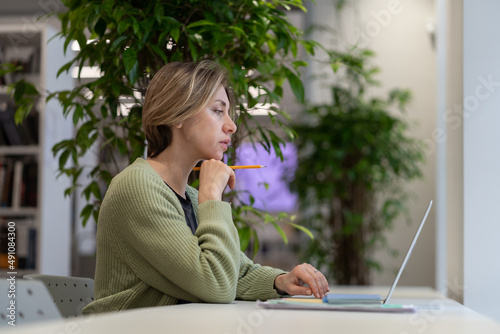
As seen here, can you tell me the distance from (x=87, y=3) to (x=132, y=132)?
0.43 m

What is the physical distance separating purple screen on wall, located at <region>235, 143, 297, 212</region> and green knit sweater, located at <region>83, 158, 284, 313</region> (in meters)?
0.61

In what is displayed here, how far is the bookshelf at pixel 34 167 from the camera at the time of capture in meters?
4.12

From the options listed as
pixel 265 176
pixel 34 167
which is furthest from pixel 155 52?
pixel 265 176

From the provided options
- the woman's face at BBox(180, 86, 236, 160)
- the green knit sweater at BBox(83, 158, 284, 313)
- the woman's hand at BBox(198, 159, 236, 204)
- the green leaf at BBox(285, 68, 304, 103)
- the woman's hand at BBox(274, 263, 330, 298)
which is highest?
the green leaf at BBox(285, 68, 304, 103)

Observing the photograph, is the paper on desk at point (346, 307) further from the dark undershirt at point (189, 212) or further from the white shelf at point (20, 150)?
the white shelf at point (20, 150)

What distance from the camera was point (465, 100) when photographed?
1.92 m

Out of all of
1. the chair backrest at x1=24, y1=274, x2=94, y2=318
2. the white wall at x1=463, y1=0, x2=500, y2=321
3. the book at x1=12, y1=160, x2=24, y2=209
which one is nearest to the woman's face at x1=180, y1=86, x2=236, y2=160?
the chair backrest at x1=24, y1=274, x2=94, y2=318

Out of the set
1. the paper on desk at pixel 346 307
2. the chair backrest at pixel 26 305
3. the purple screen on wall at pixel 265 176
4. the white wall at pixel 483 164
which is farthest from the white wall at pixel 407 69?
the chair backrest at pixel 26 305

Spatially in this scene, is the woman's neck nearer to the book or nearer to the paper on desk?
the paper on desk

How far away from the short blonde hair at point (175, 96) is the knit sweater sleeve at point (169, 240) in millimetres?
191

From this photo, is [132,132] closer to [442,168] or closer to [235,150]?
[235,150]

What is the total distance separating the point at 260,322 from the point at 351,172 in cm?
353

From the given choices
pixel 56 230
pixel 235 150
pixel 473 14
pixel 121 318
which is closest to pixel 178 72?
pixel 235 150

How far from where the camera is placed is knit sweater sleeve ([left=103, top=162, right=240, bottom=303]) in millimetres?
1391
